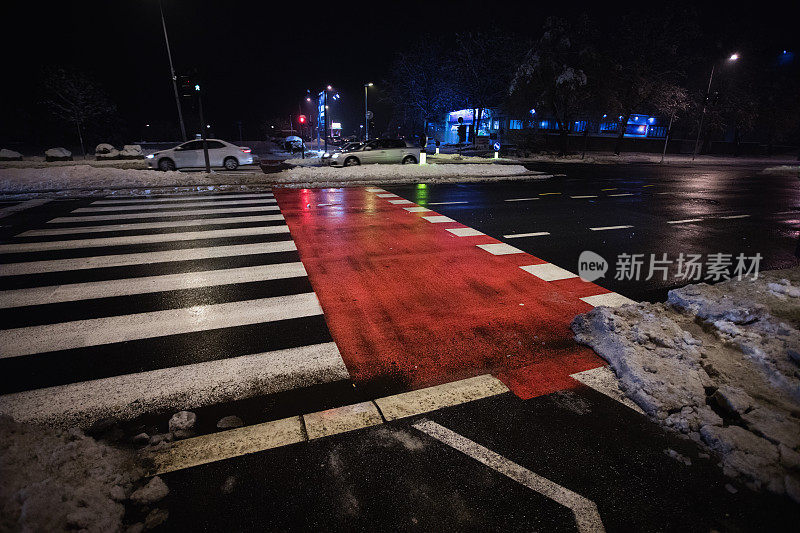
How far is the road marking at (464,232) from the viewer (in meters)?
8.29

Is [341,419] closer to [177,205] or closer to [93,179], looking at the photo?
[177,205]

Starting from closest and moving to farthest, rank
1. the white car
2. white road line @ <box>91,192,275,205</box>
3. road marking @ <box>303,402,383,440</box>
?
1. road marking @ <box>303,402,383,440</box>
2. white road line @ <box>91,192,275,205</box>
3. the white car

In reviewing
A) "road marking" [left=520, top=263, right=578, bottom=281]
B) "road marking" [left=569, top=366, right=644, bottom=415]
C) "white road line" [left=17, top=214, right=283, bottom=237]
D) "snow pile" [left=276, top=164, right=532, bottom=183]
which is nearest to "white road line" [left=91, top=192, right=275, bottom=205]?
"snow pile" [left=276, top=164, right=532, bottom=183]

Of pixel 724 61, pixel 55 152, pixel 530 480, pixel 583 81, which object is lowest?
pixel 530 480

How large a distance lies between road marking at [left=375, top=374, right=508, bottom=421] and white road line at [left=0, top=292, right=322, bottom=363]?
1903 millimetres

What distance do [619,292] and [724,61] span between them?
54569 mm

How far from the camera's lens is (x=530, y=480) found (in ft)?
7.98

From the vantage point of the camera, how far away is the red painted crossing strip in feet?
12.0

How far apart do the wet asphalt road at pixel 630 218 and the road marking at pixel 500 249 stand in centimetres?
24

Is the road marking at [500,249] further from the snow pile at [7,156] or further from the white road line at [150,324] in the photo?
the snow pile at [7,156]

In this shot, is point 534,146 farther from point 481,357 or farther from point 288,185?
point 481,357

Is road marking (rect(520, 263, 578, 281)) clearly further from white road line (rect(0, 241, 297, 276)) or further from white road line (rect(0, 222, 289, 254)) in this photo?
white road line (rect(0, 222, 289, 254))

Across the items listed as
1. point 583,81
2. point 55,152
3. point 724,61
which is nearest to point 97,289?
point 55,152

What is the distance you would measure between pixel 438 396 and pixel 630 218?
9.68 metres
